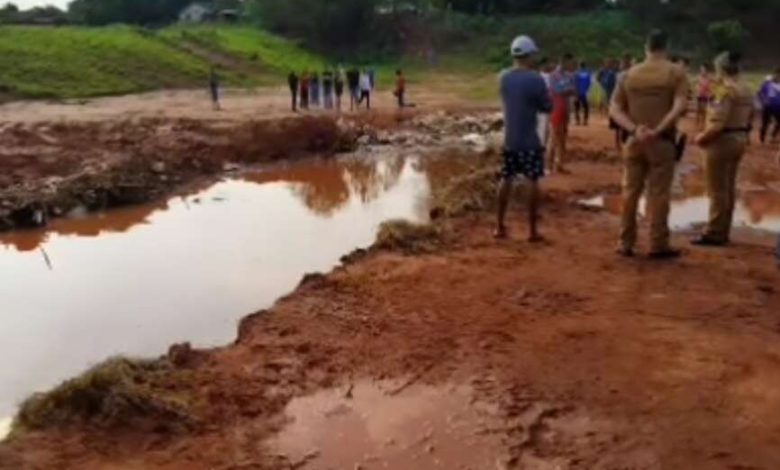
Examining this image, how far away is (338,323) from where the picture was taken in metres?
6.76

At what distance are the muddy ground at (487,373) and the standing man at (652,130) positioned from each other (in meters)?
0.29

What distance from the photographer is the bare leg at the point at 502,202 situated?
861 cm

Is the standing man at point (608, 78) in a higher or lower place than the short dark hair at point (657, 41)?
lower

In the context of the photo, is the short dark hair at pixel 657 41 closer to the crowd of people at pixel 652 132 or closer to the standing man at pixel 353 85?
the crowd of people at pixel 652 132

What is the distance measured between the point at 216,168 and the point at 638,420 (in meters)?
12.8

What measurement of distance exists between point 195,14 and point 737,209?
4712cm

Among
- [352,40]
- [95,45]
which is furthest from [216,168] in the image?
[352,40]

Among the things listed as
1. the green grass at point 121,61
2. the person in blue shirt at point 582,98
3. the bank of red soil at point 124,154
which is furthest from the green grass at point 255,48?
the person in blue shirt at point 582,98

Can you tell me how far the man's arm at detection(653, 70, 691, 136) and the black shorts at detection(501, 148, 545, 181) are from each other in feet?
3.49

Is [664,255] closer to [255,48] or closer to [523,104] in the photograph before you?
[523,104]

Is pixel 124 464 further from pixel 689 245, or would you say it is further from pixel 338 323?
pixel 689 245

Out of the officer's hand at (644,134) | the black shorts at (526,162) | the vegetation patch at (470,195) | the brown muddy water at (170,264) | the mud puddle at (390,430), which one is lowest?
the brown muddy water at (170,264)

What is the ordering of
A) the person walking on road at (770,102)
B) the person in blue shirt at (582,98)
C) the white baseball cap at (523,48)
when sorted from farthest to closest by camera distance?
the person in blue shirt at (582,98), the person walking on road at (770,102), the white baseball cap at (523,48)

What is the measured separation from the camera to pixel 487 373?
18.6 feet
